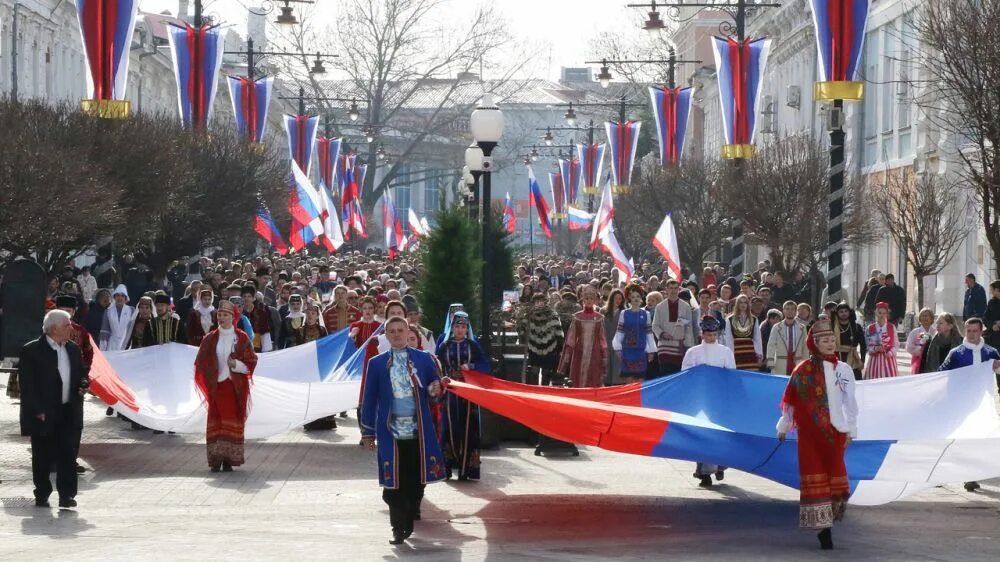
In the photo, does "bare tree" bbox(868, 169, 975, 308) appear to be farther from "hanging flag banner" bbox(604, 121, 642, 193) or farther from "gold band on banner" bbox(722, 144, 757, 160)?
"hanging flag banner" bbox(604, 121, 642, 193)

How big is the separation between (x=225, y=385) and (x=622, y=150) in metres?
33.3

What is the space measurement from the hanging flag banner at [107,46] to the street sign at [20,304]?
11104 mm

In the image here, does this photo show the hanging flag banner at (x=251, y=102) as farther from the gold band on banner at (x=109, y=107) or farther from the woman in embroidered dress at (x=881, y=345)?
the woman in embroidered dress at (x=881, y=345)

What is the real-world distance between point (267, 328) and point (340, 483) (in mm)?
6459

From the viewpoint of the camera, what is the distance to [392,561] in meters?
10.7

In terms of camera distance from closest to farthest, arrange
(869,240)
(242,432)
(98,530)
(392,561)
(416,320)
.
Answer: (392,561) < (98,530) < (242,432) < (416,320) < (869,240)

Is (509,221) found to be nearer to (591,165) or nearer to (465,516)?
(591,165)

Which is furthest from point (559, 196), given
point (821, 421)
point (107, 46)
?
point (821, 421)

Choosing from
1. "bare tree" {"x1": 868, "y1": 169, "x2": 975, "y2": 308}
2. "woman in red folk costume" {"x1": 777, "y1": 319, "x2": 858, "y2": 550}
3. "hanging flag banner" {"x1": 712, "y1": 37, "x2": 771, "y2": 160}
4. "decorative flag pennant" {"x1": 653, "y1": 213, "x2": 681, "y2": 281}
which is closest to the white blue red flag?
"decorative flag pennant" {"x1": 653, "y1": 213, "x2": 681, "y2": 281}

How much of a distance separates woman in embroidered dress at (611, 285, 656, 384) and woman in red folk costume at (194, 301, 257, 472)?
186 inches

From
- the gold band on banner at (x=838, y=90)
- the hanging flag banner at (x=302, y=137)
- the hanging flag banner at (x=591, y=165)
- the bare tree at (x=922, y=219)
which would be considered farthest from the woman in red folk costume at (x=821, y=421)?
the hanging flag banner at (x=591, y=165)

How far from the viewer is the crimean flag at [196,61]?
32062mm

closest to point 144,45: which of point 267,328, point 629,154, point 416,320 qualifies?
point 629,154

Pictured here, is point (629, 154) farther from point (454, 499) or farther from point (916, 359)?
point (454, 499)
